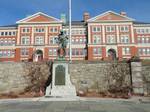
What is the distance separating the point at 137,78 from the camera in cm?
2088

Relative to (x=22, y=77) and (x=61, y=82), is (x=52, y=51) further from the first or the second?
(x=61, y=82)

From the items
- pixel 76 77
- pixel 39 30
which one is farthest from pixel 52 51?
pixel 76 77

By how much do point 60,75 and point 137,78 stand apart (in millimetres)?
7607

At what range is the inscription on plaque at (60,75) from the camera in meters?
19.0

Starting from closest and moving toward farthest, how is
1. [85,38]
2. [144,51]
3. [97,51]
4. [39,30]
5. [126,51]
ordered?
[126,51], [97,51], [144,51], [39,30], [85,38]

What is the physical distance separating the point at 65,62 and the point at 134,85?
7.02 m

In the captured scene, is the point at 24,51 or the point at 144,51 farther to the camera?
the point at 24,51

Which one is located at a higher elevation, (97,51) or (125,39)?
(125,39)

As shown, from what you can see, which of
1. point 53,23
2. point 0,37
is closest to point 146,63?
point 53,23

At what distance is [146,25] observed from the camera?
6525cm

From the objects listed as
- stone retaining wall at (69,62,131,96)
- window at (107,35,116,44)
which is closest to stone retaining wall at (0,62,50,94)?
stone retaining wall at (69,62,131,96)

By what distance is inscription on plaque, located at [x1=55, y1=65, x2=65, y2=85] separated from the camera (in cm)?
1898

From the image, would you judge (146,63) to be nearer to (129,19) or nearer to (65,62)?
(65,62)

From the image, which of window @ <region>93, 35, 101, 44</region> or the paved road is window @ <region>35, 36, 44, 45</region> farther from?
the paved road
